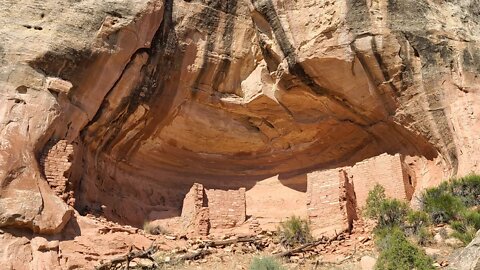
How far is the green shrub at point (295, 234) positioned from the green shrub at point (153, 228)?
2509mm

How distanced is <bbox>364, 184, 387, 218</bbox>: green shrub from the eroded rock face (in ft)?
4.64

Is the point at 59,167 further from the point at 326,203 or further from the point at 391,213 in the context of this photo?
the point at 391,213

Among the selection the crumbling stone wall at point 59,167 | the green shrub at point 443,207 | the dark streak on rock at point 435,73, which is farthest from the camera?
the dark streak on rock at point 435,73

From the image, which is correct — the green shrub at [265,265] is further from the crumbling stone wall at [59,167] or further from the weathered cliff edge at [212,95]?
the crumbling stone wall at [59,167]

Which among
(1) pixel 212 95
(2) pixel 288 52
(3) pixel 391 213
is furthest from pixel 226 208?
(3) pixel 391 213

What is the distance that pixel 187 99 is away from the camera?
46.9 ft

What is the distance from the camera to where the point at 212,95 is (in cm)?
1438

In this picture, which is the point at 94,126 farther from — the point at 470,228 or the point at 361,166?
the point at 470,228

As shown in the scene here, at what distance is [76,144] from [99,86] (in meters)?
1.11

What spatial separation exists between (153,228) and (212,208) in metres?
1.20

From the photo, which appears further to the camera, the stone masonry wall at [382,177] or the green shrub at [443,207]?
the stone masonry wall at [382,177]

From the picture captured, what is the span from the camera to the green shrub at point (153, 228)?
44.1ft

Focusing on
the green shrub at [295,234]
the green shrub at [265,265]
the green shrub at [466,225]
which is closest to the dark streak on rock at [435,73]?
the green shrub at [466,225]

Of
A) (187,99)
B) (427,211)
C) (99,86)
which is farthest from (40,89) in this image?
(427,211)
